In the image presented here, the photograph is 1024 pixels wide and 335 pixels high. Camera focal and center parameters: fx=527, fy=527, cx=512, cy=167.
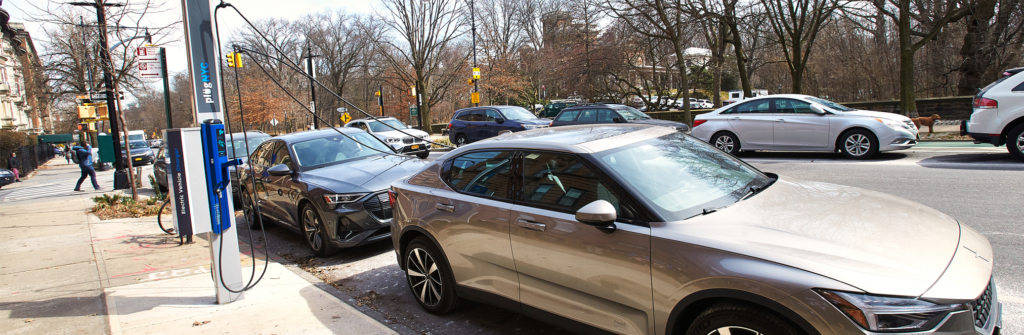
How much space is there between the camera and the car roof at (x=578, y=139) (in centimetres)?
341

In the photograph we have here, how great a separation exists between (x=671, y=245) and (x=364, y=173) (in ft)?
15.3

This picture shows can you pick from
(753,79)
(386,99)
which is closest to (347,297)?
(386,99)

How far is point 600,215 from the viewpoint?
273 cm

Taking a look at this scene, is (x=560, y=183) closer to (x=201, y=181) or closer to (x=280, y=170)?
(x=201, y=181)

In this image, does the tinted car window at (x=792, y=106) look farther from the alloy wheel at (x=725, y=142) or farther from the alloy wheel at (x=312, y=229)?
the alloy wheel at (x=312, y=229)

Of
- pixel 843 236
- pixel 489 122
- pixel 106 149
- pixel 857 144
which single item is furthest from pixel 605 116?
pixel 106 149

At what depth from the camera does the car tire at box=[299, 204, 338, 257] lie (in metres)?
6.15

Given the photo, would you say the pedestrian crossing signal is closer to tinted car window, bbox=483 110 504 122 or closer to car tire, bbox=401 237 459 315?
car tire, bbox=401 237 459 315

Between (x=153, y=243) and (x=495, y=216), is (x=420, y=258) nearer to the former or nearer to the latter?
(x=495, y=216)

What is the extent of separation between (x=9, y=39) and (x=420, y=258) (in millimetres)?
63791

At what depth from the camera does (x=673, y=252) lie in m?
2.60

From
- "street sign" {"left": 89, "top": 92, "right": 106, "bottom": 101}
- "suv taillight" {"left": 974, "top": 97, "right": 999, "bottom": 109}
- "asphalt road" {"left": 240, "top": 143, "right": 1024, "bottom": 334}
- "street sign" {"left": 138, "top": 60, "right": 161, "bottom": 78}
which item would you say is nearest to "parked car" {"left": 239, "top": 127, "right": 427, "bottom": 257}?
"asphalt road" {"left": 240, "top": 143, "right": 1024, "bottom": 334}

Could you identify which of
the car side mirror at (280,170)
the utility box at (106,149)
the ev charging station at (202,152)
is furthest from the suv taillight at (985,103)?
the utility box at (106,149)

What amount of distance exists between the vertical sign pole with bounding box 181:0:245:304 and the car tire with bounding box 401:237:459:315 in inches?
62.2
